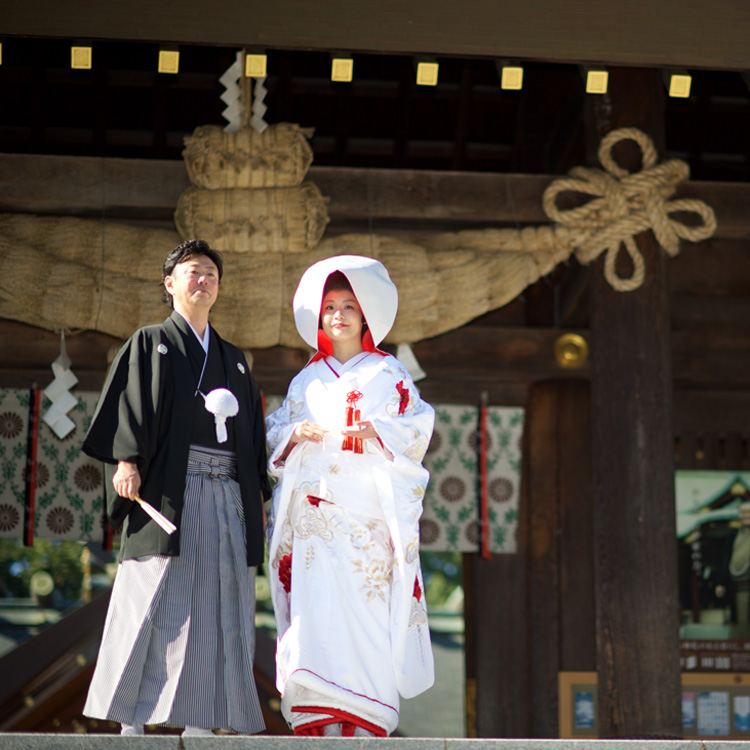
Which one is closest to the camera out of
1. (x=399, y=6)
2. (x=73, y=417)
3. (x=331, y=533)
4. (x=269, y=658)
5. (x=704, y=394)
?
(x=331, y=533)

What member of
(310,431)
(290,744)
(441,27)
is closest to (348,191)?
(441,27)

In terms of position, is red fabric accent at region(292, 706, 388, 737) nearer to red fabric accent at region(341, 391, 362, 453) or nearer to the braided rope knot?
red fabric accent at region(341, 391, 362, 453)

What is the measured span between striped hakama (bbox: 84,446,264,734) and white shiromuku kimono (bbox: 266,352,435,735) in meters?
0.20

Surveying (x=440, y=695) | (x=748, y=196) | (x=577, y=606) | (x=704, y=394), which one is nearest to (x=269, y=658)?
(x=577, y=606)

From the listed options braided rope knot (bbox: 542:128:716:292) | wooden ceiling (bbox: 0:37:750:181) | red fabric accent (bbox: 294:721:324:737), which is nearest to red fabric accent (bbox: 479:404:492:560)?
braided rope knot (bbox: 542:128:716:292)

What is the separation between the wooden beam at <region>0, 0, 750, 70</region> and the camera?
4758mm

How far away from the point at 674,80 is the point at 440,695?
14456 millimetres

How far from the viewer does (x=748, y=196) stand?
19.5 ft

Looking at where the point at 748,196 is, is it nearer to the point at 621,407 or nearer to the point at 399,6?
the point at 621,407

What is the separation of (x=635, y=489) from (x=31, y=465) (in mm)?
3413

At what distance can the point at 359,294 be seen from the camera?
4.07m

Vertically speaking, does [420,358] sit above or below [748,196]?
below

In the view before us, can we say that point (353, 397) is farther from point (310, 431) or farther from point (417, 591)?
point (417, 591)

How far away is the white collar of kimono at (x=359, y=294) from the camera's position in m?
4.07
